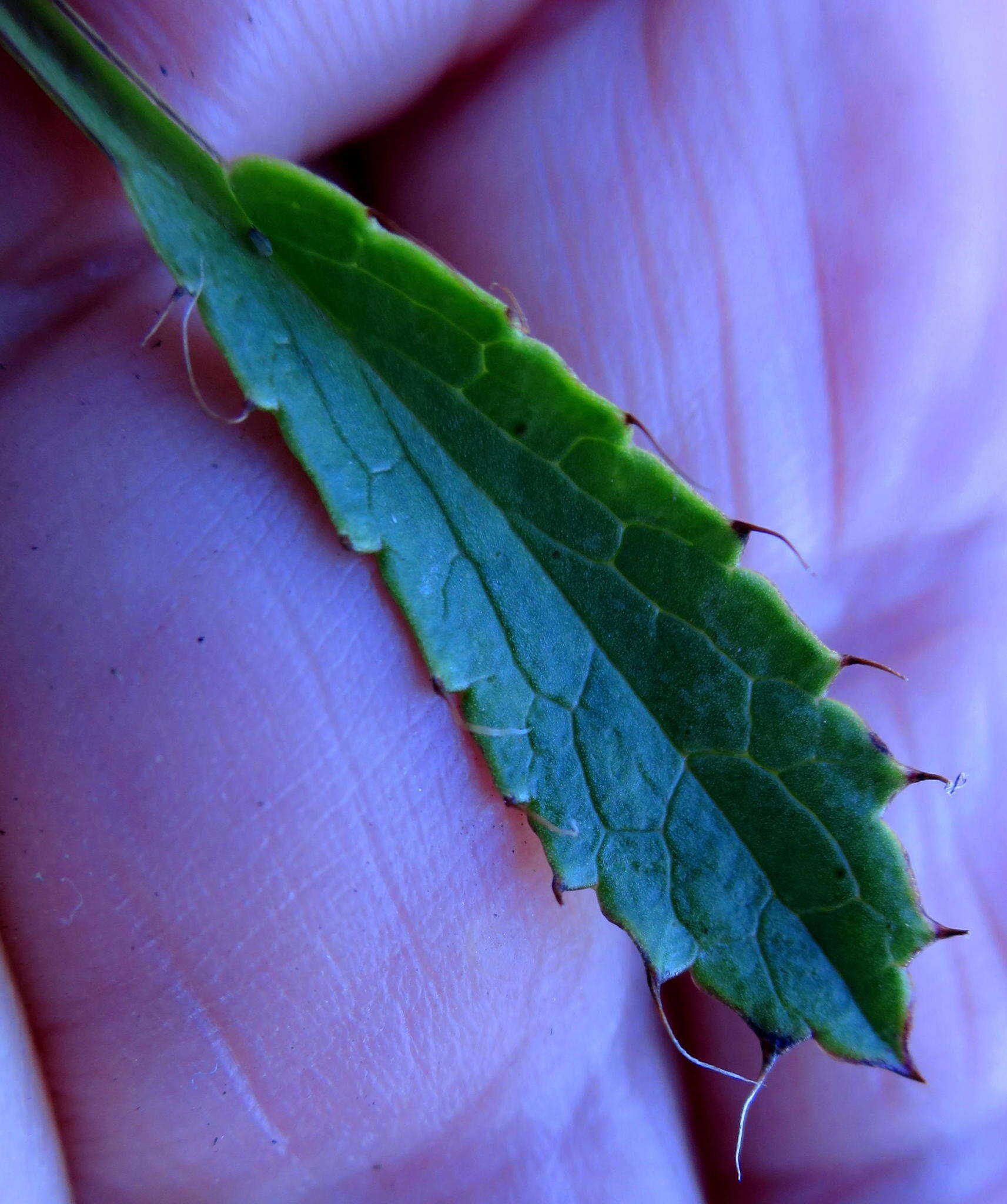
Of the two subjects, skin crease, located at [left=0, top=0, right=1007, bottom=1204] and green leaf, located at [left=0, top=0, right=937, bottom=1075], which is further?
skin crease, located at [left=0, top=0, right=1007, bottom=1204]

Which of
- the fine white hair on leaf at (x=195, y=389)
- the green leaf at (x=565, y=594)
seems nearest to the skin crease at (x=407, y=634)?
the fine white hair on leaf at (x=195, y=389)

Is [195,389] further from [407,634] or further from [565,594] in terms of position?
[565,594]

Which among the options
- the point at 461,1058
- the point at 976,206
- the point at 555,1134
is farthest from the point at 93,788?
the point at 976,206

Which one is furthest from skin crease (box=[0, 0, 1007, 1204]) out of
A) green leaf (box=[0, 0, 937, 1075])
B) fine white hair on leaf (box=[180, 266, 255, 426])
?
green leaf (box=[0, 0, 937, 1075])

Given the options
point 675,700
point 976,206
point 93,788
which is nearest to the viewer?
point 675,700

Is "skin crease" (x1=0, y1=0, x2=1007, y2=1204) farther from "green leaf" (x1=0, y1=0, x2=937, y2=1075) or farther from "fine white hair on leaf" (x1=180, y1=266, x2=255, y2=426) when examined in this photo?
"green leaf" (x1=0, y1=0, x2=937, y2=1075)

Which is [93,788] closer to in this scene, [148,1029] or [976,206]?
[148,1029]

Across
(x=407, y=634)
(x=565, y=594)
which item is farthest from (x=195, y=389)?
(x=565, y=594)
